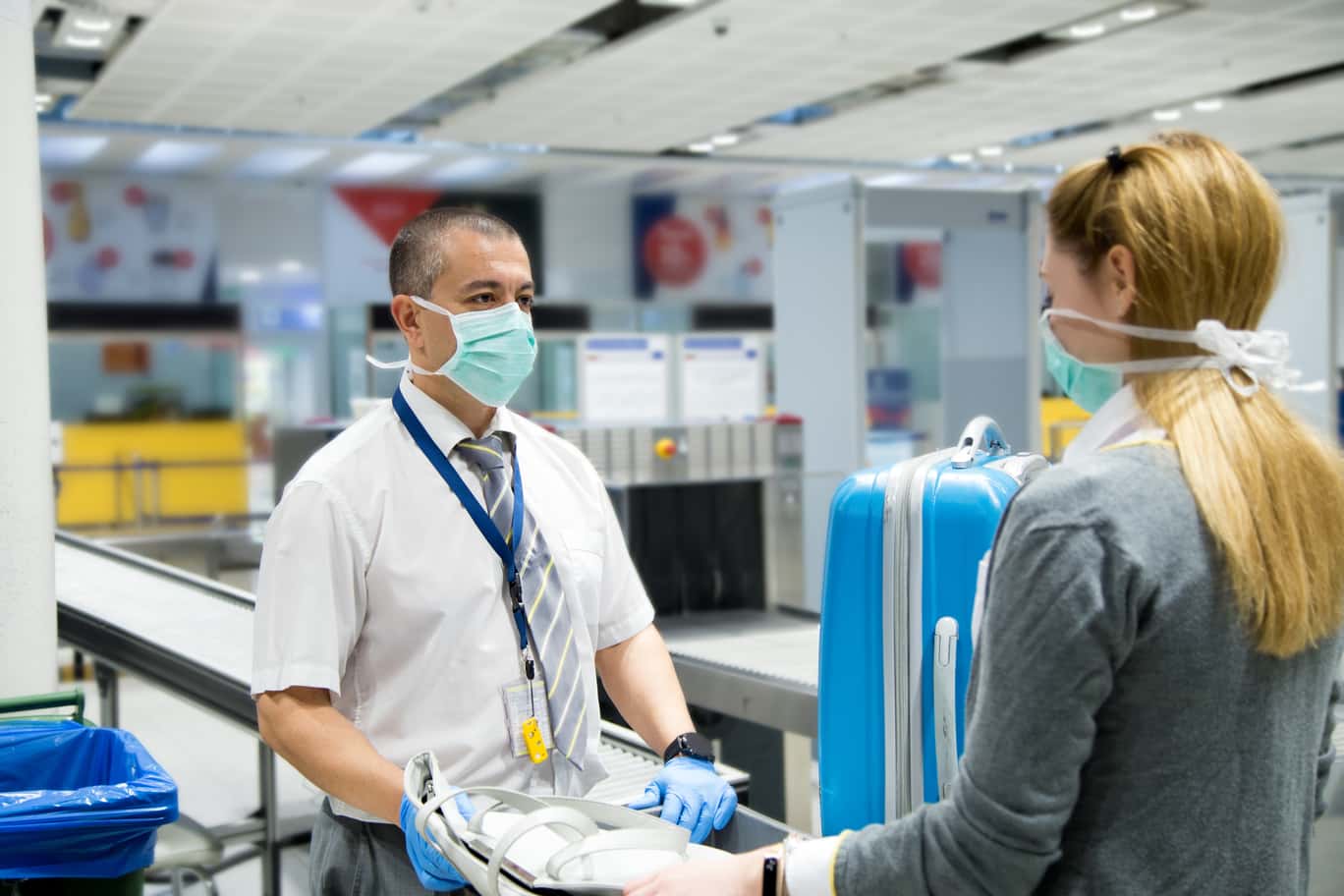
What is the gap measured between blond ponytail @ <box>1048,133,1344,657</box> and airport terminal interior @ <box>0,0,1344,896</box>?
Result: 4 centimetres

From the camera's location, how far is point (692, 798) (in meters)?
1.57

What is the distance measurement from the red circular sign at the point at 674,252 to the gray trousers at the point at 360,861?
15575mm

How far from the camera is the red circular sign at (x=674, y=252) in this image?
55.9 feet

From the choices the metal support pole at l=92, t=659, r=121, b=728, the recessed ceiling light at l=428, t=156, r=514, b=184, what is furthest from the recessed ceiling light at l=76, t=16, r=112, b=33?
the metal support pole at l=92, t=659, r=121, b=728

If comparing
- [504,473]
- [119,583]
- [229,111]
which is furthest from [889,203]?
[229,111]

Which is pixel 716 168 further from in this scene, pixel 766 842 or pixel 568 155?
pixel 766 842

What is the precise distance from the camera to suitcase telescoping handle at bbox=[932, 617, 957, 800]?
1.45 m

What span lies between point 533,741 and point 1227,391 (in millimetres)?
924

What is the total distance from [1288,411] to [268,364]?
15070mm

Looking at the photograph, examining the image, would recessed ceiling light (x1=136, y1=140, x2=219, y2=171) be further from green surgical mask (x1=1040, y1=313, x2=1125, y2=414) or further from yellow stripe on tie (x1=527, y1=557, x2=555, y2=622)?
green surgical mask (x1=1040, y1=313, x2=1125, y2=414)

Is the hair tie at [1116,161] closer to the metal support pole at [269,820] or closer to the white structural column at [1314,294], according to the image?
the metal support pole at [269,820]

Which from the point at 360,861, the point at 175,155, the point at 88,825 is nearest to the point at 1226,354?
the point at 360,861

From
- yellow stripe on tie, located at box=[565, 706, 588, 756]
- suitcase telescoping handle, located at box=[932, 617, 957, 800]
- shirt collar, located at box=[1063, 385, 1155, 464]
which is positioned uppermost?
shirt collar, located at box=[1063, 385, 1155, 464]

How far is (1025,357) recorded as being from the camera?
6.45 metres
